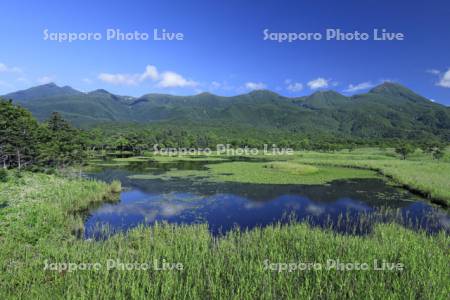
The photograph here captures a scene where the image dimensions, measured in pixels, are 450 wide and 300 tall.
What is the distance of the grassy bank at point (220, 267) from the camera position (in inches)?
364

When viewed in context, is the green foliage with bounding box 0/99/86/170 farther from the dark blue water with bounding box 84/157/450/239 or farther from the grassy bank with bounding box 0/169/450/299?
the grassy bank with bounding box 0/169/450/299

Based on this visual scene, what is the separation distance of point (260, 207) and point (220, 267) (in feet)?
56.7

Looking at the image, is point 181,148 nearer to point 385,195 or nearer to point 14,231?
point 385,195

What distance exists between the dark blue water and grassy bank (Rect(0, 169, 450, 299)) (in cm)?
394

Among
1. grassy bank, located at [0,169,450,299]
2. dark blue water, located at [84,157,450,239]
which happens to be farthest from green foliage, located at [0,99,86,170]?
grassy bank, located at [0,169,450,299]

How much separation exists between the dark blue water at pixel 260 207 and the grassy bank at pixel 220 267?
3.94 meters

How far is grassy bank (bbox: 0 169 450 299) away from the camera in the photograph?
9.25 m

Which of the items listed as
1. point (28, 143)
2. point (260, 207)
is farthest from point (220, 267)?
point (28, 143)

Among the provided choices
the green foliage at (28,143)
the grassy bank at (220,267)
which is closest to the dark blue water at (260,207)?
the grassy bank at (220,267)

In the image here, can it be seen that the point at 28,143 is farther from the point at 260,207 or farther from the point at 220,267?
the point at 220,267

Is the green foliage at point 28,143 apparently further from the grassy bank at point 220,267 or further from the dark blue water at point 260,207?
the grassy bank at point 220,267

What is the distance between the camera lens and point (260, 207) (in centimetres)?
2795

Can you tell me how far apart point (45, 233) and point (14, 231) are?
62.0 inches

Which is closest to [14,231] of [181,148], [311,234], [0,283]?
[0,283]
